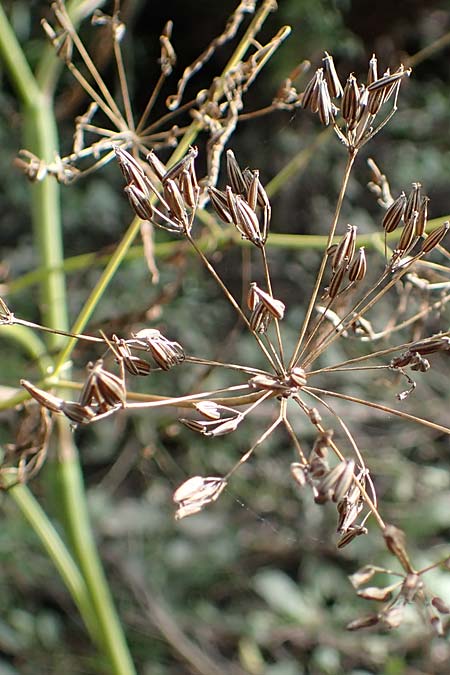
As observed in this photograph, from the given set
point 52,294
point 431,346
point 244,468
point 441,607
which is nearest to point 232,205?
point 431,346

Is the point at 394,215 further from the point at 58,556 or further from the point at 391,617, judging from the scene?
the point at 58,556

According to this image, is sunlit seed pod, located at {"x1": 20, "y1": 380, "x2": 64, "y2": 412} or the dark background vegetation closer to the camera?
sunlit seed pod, located at {"x1": 20, "y1": 380, "x2": 64, "y2": 412}

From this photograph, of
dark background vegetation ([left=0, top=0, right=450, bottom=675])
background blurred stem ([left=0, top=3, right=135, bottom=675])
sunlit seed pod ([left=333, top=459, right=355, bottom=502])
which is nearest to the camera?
sunlit seed pod ([left=333, top=459, right=355, bottom=502])

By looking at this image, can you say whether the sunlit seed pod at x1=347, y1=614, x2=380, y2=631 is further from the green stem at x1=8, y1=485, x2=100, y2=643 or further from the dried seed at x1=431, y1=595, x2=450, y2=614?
the green stem at x1=8, y1=485, x2=100, y2=643

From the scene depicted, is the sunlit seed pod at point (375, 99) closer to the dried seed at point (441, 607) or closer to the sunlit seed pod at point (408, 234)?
the sunlit seed pod at point (408, 234)

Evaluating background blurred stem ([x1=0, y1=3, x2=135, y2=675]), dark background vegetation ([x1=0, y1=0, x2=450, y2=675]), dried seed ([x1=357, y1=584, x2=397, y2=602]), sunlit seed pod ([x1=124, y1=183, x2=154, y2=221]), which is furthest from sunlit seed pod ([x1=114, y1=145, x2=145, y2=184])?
dark background vegetation ([x1=0, y1=0, x2=450, y2=675])
